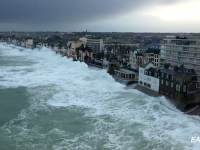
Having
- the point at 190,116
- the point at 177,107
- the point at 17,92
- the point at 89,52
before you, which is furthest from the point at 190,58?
the point at 89,52

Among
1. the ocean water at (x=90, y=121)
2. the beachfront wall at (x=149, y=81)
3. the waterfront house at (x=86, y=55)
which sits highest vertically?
the waterfront house at (x=86, y=55)

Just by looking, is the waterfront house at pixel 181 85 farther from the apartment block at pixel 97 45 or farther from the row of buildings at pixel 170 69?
the apartment block at pixel 97 45

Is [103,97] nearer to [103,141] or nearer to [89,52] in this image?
[103,141]

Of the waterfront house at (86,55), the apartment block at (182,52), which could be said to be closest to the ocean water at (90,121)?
the apartment block at (182,52)

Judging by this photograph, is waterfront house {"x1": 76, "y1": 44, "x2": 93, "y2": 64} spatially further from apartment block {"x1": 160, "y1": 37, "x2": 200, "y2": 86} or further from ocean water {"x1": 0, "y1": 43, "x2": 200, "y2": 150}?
ocean water {"x1": 0, "y1": 43, "x2": 200, "y2": 150}

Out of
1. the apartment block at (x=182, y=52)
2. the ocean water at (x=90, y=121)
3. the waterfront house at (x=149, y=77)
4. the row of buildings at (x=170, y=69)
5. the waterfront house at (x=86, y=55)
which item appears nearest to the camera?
the ocean water at (x=90, y=121)

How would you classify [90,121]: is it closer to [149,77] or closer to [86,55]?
[149,77]
